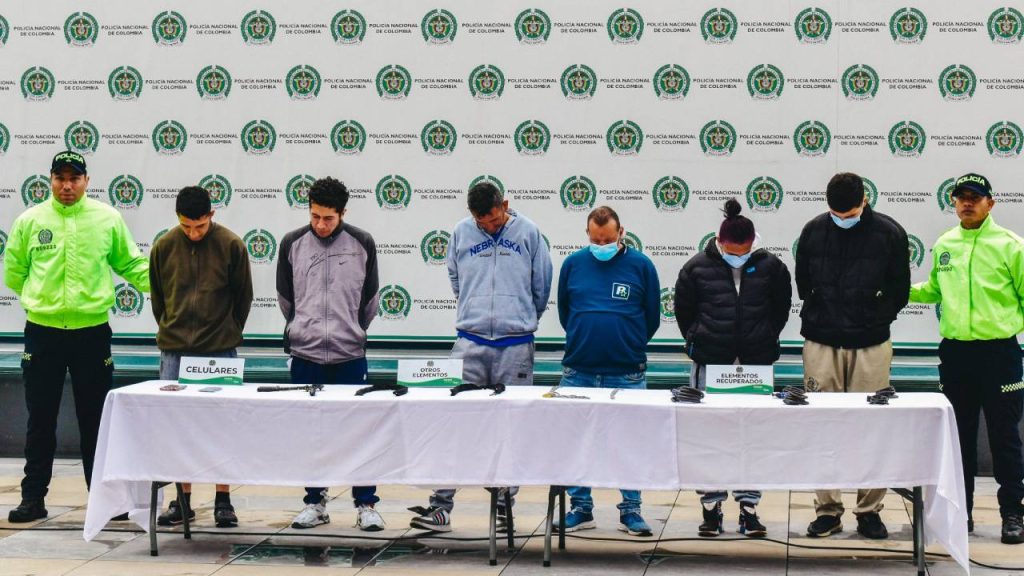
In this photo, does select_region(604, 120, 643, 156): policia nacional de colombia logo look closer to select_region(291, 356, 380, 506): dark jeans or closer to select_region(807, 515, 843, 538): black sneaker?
select_region(291, 356, 380, 506): dark jeans

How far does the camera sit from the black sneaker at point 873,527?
6.27 metres

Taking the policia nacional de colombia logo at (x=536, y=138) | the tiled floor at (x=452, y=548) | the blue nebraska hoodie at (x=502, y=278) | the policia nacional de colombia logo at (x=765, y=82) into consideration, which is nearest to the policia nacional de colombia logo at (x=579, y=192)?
the policia nacional de colombia logo at (x=536, y=138)

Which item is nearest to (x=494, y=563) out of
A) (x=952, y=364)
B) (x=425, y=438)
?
(x=425, y=438)

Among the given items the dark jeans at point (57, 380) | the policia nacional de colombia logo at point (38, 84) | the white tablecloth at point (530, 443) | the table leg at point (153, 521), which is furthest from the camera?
the policia nacional de colombia logo at point (38, 84)

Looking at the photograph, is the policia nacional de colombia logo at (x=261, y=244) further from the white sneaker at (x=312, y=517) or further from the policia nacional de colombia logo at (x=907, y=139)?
the policia nacional de colombia logo at (x=907, y=139)

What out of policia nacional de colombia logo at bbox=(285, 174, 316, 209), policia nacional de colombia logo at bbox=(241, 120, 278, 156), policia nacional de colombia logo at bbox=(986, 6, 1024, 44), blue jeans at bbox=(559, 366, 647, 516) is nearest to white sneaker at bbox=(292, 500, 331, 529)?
blue jeans at bbox=(559, 366, 647, 516)

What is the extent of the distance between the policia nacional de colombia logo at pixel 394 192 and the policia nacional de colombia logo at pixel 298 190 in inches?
17.3

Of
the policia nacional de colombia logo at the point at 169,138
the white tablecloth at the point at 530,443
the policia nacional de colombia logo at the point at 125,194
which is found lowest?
the white tablecloth at the point at 530,443

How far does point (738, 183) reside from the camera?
7.84 meters

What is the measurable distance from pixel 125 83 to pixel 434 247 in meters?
2.20

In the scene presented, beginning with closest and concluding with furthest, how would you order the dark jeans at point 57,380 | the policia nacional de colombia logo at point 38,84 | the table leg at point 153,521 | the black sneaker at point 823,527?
the table leg at point 153,521
the black sneaker at point 823,527
the dark jeans at point 57,380
the policia nacional de colombia logo at point 38,84

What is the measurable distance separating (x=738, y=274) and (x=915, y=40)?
90.9 inches

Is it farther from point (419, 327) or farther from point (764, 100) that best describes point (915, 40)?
point (419, 327)

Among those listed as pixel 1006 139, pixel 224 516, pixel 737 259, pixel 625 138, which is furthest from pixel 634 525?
pixel 1006 139
